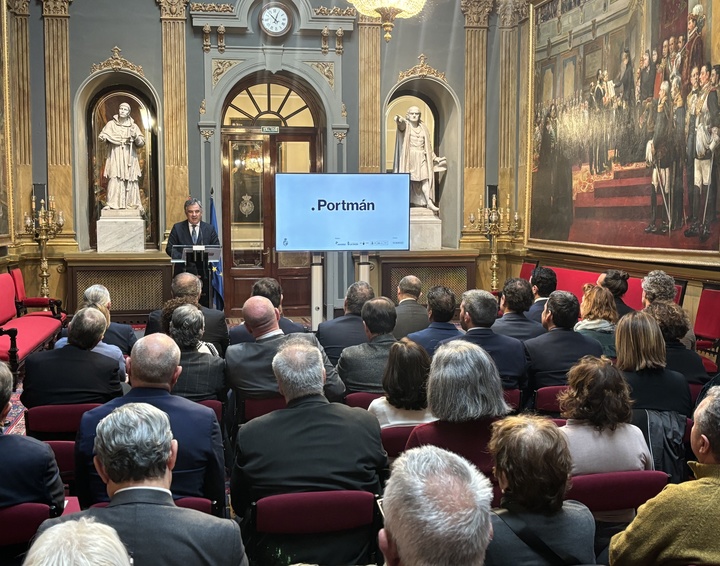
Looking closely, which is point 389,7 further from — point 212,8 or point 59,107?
point 59,107

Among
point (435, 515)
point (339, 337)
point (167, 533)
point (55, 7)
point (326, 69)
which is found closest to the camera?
point (435, 515)

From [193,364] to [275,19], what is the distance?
8.22 metres

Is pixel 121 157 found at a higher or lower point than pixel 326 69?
lower

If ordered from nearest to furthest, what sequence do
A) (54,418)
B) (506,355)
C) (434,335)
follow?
(54,418)
(506,355)
(434,335)

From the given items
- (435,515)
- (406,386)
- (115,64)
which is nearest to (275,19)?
(115,64)

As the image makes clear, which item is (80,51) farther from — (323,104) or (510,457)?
(510,457)

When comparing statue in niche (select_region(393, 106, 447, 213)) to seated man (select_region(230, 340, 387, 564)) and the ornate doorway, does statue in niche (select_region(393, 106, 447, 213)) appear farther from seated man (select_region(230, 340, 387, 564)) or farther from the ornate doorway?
seated man (select_region(230, 340, 387, 564))

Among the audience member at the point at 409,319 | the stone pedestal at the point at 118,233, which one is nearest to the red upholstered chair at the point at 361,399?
the audience member at the point at 409,319

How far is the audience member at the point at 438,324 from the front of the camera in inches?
186

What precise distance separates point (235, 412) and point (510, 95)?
8298 millimetres

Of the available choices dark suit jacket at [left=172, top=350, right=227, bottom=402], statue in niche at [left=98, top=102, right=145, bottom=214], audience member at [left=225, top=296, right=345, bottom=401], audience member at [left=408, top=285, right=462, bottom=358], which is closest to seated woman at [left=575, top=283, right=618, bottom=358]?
audience member at [left=408, top=285, right=462, bottom=358]

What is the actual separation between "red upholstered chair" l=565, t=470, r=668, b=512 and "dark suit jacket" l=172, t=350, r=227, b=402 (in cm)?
205

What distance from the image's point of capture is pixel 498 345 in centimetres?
422

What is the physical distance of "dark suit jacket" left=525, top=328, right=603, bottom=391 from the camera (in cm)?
432
